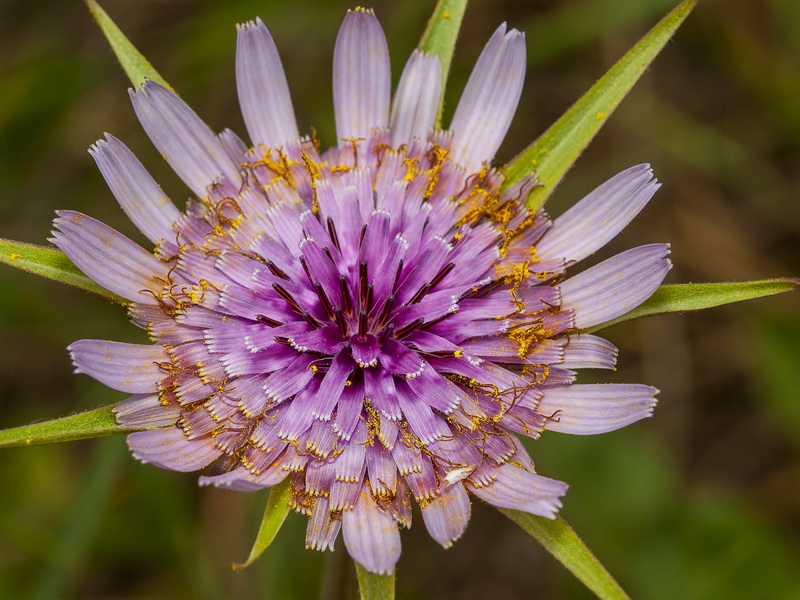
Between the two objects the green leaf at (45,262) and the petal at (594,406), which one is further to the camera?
the petal at (594,406)

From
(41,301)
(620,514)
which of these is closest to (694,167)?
(620,514)

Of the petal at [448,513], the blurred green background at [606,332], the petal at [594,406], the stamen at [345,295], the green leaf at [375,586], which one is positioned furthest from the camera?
the blurred green background at [606,332]

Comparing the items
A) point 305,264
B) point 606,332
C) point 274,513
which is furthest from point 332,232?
point 606,332

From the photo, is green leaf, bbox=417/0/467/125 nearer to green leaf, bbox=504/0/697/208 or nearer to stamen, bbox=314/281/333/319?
green leaf, bbox=504/0/697/208

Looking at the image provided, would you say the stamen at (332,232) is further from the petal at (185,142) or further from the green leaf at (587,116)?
the green leaf at (587,116)

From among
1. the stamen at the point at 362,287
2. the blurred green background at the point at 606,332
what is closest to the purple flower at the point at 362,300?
the stamen at the point at 362,287

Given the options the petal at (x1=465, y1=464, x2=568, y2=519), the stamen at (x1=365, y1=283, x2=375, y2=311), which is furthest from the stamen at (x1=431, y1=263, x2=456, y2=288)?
the petal at (x1=465, y1=464, x2=568, y2=519)
